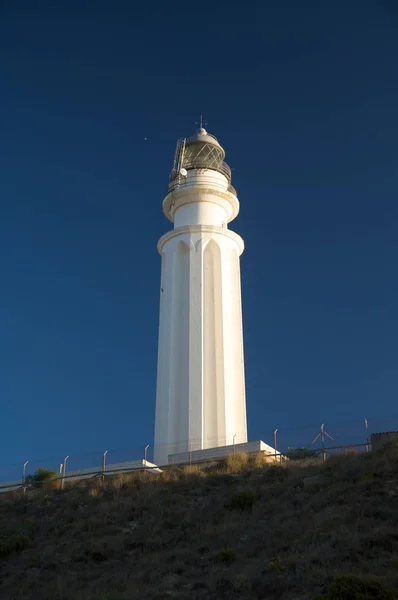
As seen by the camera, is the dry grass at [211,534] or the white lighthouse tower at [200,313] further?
the white lighthouse tower at [200,313]

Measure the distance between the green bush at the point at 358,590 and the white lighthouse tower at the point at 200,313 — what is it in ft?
73.6

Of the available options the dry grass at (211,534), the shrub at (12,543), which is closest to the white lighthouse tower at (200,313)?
the dry grass at (211,534)

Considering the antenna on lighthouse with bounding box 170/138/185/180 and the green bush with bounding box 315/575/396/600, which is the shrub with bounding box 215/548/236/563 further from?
the antenna on lighthouse with bounding box 170/138/185/180

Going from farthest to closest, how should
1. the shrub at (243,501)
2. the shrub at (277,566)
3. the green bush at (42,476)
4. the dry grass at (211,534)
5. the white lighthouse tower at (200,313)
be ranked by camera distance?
the white lighthouse tower at (200,313) < the green bush at (42,476) < the shrub at (243,501) < the shrub at (277,566) < the dry grass at (211,534)

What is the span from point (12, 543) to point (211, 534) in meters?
6.61

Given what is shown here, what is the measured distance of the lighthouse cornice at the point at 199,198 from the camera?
44219 millimetres

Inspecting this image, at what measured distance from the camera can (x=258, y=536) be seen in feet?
67.5

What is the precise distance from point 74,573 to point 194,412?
1882cm

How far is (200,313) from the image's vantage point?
4091 centimetres

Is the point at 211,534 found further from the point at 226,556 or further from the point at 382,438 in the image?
the point at 382,438

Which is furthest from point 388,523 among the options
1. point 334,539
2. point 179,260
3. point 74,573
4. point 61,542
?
point 179,260

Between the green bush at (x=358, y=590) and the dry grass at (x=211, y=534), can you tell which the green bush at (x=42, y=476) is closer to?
the dry grass at (x=211, y=534)

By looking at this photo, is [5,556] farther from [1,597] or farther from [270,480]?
[270,480]

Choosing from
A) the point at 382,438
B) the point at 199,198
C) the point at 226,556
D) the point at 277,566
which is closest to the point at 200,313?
the point at 199,198
